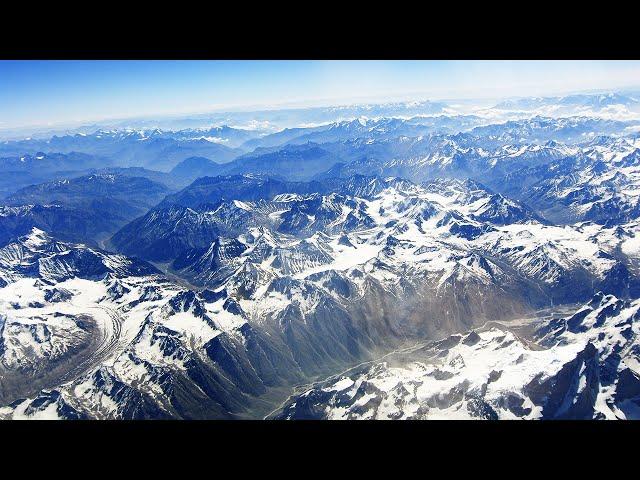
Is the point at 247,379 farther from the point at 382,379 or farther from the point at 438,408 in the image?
the point at 438,408
